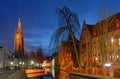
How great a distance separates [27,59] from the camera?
513 feet

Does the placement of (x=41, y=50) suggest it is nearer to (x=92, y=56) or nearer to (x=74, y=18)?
(x=92, y=56)

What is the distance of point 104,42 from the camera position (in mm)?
50000

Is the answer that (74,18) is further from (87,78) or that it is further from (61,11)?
(87,78)

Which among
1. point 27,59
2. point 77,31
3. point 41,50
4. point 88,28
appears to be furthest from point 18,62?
point 77,31

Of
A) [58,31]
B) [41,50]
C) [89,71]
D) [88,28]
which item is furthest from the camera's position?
[41,50]

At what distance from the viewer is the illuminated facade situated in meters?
51.2

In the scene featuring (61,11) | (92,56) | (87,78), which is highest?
(61,11)

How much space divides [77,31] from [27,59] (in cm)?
9862

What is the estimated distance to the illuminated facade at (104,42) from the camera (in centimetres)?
5116

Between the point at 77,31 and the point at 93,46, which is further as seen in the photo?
the point at 93,46

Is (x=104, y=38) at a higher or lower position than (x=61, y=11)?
lower

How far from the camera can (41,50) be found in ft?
549

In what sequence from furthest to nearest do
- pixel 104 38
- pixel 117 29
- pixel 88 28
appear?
pixel 88 28 < pixel 117 29 < pixel 104 38

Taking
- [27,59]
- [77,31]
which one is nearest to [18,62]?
[27,59]
